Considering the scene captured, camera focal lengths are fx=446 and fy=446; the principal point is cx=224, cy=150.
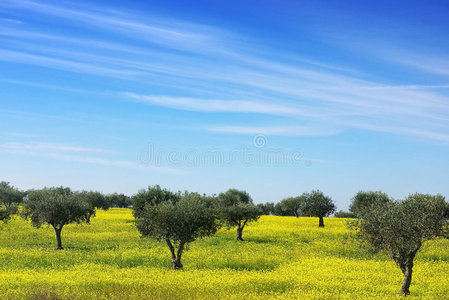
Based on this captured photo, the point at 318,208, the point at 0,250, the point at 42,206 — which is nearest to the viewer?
the point at 0,250

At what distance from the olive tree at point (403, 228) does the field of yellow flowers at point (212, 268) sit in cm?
268

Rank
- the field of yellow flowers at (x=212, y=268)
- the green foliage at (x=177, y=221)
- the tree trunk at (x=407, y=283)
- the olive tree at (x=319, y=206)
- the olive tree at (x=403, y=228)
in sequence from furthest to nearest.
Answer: the olive tree at (x=319, y=206), the green foliage at (x=177, y=221), the tree trunk at (x=407, y=283), the field of yellow flowers at (x=212, y=268), the olive tree at (x=403, y=228)

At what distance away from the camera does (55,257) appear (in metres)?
42.7

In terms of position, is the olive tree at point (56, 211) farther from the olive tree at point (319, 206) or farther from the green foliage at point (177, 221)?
the olive tree at point (319, 206)

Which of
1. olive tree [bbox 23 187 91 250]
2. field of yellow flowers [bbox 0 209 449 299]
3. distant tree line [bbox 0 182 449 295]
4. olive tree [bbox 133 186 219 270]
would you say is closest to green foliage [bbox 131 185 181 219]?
distant tree line [bbox 0 182 449 295]

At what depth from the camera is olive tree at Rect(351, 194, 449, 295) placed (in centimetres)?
2672

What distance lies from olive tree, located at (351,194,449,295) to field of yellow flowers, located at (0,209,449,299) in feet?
8.81

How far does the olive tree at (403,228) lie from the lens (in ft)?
87.7

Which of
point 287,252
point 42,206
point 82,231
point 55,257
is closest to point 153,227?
point 55,257

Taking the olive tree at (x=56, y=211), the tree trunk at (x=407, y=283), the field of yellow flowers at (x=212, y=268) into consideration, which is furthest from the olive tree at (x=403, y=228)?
the olive tree at (x=56, y=211)

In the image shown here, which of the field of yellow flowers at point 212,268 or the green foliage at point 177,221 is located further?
the green foliage at point 177,221

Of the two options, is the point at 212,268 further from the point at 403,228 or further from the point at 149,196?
the point at 149,196

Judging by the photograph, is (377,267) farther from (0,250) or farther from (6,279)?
(0,250)

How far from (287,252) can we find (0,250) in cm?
3047
